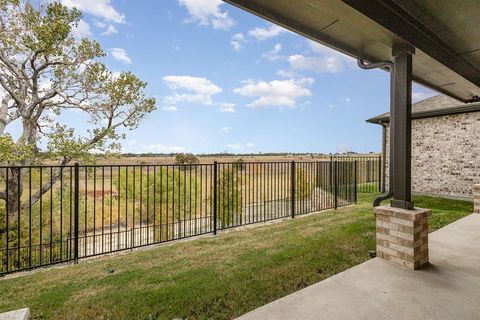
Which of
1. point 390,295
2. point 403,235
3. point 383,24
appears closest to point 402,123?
point 383,24

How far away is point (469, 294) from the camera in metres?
2.54

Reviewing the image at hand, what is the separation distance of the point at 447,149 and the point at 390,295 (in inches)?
349

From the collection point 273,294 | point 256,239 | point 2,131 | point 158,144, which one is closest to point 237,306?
point 273,294

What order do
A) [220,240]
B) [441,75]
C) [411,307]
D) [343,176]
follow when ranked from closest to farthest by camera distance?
[411,307]
[441,75]
[220,240]
[343,176]

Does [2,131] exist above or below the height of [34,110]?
below

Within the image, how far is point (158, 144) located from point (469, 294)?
1643 cm

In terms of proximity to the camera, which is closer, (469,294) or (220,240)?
(469,294)

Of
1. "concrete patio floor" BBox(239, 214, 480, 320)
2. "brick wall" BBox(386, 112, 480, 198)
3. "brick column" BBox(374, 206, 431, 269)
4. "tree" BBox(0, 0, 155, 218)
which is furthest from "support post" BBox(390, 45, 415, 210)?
"tree" BBox(0, 0, 155, 218)

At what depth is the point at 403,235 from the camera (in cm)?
308

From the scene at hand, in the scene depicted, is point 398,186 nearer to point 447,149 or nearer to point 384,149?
point 447,149

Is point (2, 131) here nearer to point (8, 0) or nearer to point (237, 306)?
point (8, 0)

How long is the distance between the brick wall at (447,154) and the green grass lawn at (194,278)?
6.46 m

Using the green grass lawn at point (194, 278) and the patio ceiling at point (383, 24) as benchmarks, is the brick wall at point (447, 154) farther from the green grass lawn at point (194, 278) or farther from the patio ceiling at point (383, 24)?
the green grass lawn at point (194, 278)

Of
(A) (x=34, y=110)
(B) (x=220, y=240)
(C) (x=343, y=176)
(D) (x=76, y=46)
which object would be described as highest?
(D) (x=76, y=46)
